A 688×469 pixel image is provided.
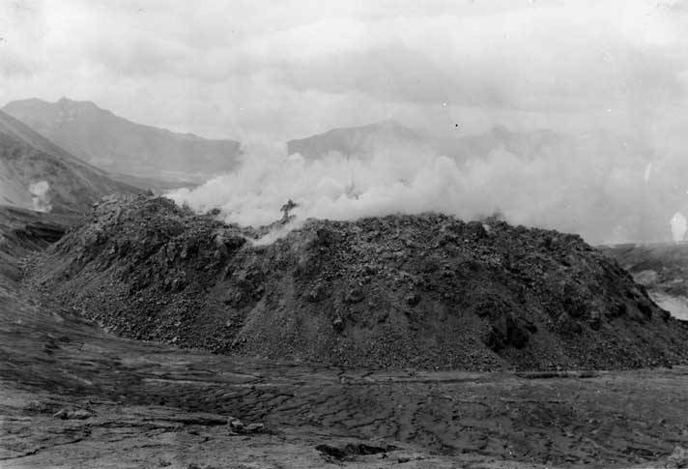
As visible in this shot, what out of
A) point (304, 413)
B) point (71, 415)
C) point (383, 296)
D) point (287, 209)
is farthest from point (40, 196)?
point (304, 413)

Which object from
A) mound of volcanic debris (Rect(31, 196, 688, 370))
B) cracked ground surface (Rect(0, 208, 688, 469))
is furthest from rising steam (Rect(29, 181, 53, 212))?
cracked ground surface (Rect(0, 208, 688, 469))

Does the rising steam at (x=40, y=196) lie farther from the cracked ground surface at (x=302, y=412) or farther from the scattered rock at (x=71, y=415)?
the scattered rock at (x=71, y=415)

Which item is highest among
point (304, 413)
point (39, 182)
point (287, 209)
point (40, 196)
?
point (39, 182)

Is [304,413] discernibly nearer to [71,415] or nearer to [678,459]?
[71,415]

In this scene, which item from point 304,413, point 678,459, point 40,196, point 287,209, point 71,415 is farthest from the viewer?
point 40,196

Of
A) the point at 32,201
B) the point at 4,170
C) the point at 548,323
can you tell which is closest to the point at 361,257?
the point at 548,323

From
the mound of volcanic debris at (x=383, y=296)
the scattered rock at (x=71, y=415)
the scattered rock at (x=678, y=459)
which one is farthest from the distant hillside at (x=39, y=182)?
the scattered rock at (x=678, y=459)

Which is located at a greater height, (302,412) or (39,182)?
(39,182)

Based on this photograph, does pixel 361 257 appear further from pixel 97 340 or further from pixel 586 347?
pixel 97 340
